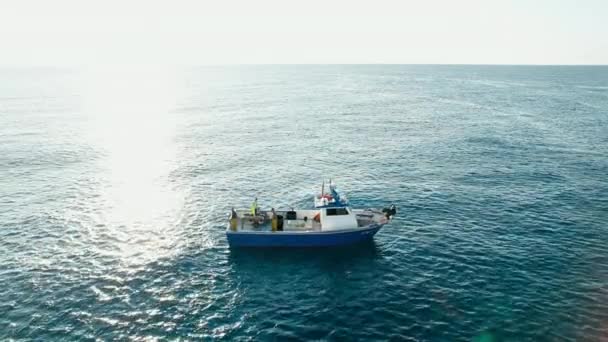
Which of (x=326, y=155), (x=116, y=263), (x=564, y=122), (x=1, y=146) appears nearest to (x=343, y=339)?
(x=116, y=263)

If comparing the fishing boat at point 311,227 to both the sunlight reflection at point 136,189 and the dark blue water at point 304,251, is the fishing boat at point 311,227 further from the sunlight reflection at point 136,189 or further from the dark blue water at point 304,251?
Result: the sunlight reflection at point 136,189

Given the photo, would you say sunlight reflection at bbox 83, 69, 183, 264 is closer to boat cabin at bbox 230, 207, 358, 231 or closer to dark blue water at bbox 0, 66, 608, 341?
dark blue water at bbox 0, 66, 608, 341

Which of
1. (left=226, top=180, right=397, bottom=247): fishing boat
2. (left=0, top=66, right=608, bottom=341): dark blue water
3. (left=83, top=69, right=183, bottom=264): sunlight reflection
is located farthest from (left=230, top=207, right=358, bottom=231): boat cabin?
(left=83, top=69, right=183, bottom=264): sunlight reflection

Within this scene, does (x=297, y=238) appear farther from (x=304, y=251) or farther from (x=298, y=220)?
(x=298, y=220)

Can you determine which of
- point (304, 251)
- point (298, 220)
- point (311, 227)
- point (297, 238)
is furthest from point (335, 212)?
point (304, 251)

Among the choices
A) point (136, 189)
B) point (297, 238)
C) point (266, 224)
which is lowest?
point (297, 238)

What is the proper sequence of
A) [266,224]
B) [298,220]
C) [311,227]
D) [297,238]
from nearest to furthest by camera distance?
[297,238]
[311,227]
[298,220]
[266,224]

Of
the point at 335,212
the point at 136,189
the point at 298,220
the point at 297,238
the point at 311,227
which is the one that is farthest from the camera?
the point at 136,189

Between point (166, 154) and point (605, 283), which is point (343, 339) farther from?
point (166, 154)
